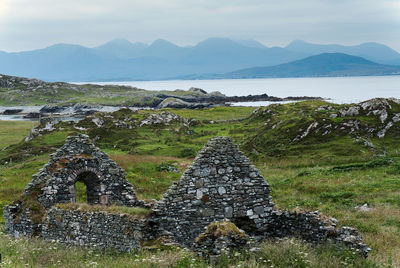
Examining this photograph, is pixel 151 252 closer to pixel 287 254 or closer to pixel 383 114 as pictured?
pixel 287 254

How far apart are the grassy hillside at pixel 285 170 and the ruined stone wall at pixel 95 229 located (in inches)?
21.5

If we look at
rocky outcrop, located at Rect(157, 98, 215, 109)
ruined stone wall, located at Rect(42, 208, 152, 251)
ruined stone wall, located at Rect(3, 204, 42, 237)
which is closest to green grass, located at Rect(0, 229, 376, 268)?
ruined stone wall, located at Rect(42, 208, 152, 251)

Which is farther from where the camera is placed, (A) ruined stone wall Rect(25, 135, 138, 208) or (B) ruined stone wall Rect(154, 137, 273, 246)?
(A) ruined stone wall Rect(25, 135, 138, 208)

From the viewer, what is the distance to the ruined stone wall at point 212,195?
12.2 metres

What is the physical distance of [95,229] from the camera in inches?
556

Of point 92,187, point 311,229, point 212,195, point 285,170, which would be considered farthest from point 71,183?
point 285,170

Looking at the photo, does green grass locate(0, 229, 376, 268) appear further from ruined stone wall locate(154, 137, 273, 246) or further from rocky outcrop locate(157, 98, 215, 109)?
rocky outcrop locate(157, 98, 215, 109)

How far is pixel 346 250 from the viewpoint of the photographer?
33.5 ft

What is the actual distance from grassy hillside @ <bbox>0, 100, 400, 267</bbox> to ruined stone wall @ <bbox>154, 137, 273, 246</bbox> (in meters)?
1.27

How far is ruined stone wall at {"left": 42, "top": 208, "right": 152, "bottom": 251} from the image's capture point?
12.8 meters

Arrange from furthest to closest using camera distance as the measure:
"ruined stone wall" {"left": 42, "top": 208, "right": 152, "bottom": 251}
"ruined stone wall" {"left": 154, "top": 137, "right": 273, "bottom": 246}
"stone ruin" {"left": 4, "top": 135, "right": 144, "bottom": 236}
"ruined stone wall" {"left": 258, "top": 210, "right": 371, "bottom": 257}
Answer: "stone ruin" {"left": 4, "top": 135, "right": 144, "bottom": 236}, "ruined stone wall" {"left": 42, "top": 208, "right": 152, "bottom": 251}, "ruined stone wall" {"left": 154, "top": 137, "right": 273, "bottom": 246}, "ruined stone wall" {"left": 258, "top": 210, "right": 371, "bottom": 257}

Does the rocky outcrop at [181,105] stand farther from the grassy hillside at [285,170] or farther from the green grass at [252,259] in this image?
the green grass at [252,259]

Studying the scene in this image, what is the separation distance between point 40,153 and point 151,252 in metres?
38.7

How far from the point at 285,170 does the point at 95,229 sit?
2363 centimetres
